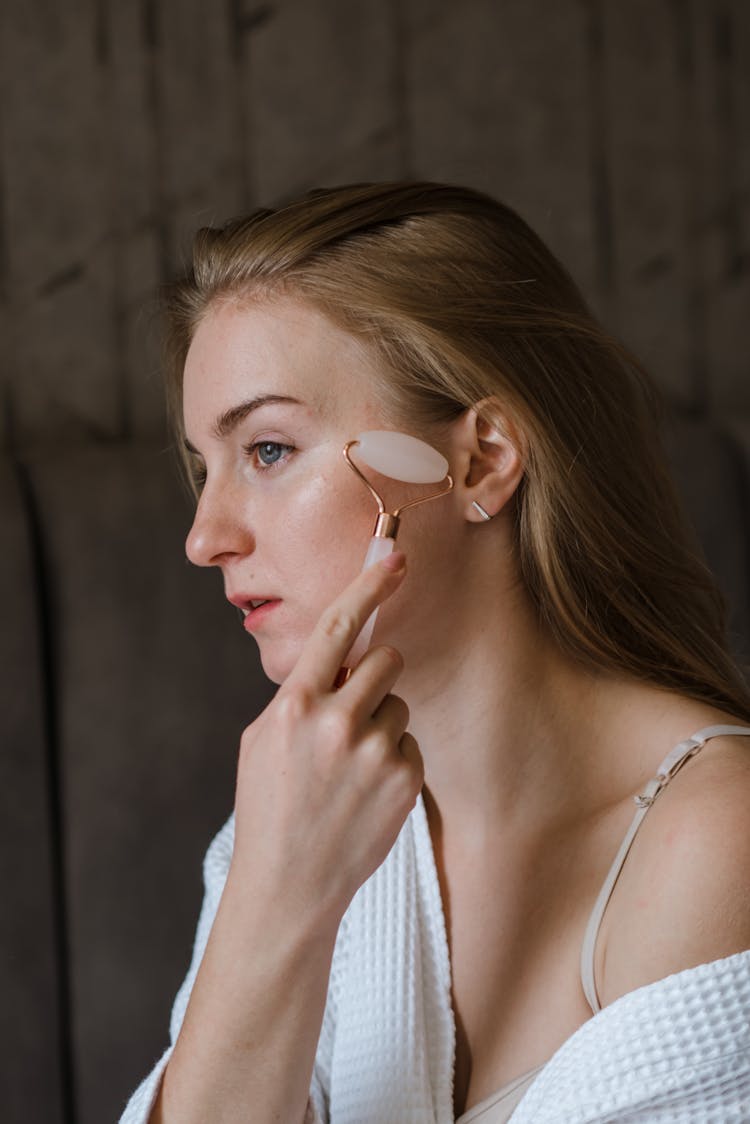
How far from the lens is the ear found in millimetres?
980

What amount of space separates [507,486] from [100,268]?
741mm

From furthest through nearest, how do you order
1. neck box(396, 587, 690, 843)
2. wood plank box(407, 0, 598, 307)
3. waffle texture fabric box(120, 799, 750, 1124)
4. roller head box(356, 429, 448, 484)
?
wood plank box(407, 0, 598, 307) → neck box(396, 587, 690, 843) → roller head box(356, 429, 448, 484) → waffle texture fabric box(120, 799, 750, 1124)

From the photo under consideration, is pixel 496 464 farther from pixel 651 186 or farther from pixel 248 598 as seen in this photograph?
pixel 651 186

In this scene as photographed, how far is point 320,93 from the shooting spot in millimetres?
1543

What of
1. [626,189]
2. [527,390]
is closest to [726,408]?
[626,189]

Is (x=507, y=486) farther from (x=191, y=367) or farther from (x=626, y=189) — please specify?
(x=626, y=189)

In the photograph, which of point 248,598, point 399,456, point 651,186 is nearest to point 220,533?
point 248,598

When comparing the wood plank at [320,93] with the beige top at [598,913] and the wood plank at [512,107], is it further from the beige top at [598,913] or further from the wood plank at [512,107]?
the beige top at [598,913]

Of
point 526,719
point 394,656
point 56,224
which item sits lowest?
point 526,719

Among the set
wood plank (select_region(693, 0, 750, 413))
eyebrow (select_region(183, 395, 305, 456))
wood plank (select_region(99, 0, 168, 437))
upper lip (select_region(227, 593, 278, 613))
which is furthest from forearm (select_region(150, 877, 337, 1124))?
wood plank (select_region(693, 0, 750, 413))

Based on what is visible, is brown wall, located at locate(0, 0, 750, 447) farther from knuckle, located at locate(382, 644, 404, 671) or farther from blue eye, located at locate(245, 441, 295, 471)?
knuckle, located at locate(382, 644, 404, 671)

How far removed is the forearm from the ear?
36 centimetres

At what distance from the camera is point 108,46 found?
1.48 metres

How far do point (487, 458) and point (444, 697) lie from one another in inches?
7.9
